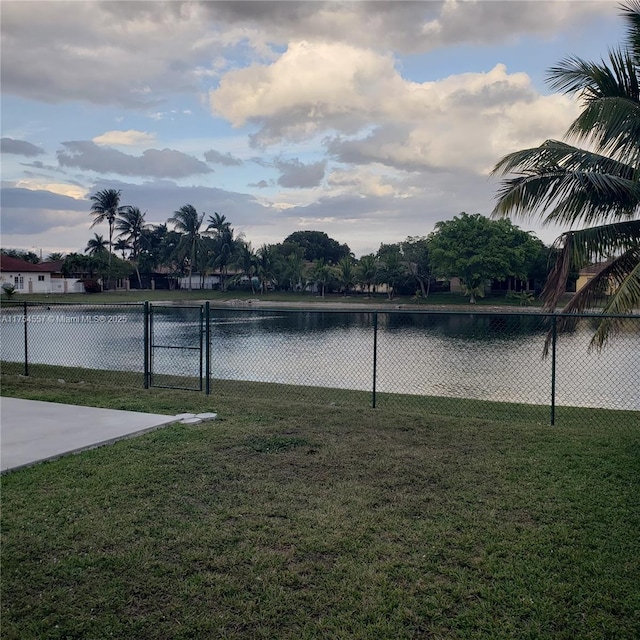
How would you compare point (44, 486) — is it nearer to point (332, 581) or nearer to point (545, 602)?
point (332, 581)

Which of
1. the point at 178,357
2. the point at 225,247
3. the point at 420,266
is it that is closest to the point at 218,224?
the point at 225,247

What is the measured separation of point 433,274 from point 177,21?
166 feet

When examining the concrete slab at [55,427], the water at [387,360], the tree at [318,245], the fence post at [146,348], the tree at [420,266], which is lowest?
the water at [387,360]

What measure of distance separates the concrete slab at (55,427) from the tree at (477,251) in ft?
150

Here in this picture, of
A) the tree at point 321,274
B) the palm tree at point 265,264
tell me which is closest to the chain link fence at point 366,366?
the tree at point 321,274

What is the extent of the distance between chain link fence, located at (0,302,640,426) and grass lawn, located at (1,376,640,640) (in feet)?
8.50

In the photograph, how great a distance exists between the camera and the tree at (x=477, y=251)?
163ft

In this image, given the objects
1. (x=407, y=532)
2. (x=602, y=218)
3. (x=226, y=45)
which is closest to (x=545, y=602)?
(x=407, y=532)

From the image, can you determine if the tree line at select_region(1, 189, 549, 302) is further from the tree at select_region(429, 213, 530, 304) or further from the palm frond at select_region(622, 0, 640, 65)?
the palm frond at select_region(622, 0, 640, 65)

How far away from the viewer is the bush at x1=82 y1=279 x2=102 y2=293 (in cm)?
5997

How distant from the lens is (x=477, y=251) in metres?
50.6

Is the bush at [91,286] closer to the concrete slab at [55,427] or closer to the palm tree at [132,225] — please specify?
the palm tree at [132,225]

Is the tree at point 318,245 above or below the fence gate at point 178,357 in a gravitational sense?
above

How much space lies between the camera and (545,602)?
2.97 m
